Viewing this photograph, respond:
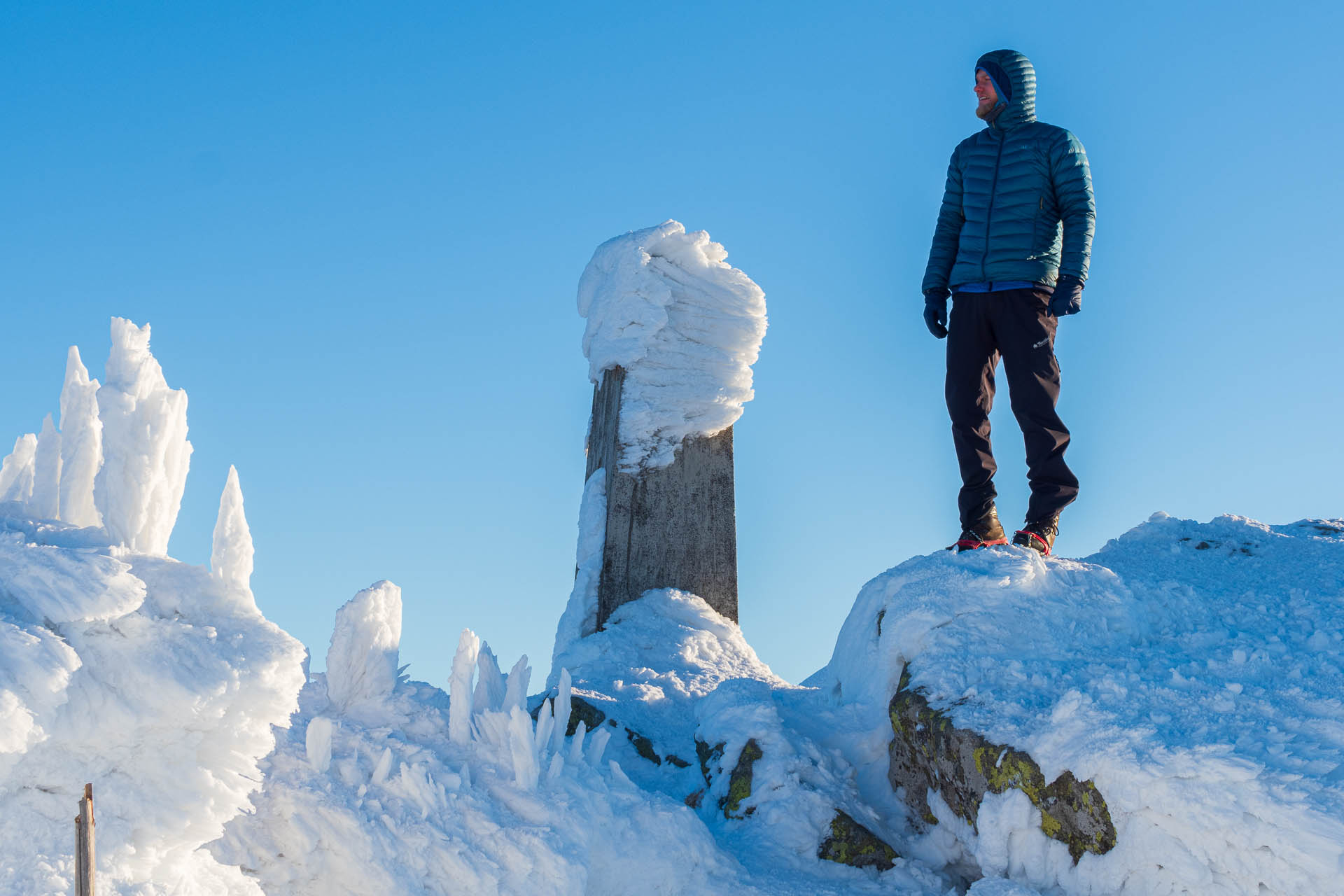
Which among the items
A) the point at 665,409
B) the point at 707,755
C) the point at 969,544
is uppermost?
the point at 665,409

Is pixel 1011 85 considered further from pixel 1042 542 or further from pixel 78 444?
pixel 78 444

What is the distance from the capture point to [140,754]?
2.55 m

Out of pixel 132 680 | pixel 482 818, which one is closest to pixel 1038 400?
pixel 482 818

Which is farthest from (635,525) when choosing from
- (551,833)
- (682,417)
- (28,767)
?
(28,767)

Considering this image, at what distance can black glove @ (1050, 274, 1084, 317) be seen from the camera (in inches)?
178

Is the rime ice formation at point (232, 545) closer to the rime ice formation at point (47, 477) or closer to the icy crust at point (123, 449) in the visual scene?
the icy crust at point (123, 449)

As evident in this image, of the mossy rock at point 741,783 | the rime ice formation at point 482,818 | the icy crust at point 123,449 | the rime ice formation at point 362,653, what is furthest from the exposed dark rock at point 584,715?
the icy crust at point 123,449

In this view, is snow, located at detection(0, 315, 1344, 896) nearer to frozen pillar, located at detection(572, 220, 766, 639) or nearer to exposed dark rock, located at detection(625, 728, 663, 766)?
exposed dark rock, located at detection(625, 728, 663, 766)

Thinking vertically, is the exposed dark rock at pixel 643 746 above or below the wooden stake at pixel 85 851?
above

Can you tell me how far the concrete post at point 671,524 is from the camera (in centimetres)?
559

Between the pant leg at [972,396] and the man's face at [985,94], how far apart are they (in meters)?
0.84

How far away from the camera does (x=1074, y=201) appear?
4.63 metres

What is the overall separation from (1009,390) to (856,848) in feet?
7.20

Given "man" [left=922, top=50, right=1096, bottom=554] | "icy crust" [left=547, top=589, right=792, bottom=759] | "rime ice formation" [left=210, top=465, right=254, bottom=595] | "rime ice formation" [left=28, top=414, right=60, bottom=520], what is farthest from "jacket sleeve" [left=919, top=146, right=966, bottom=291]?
"rime ice formation" [left=28, top=414, right=60, bottom=520]
